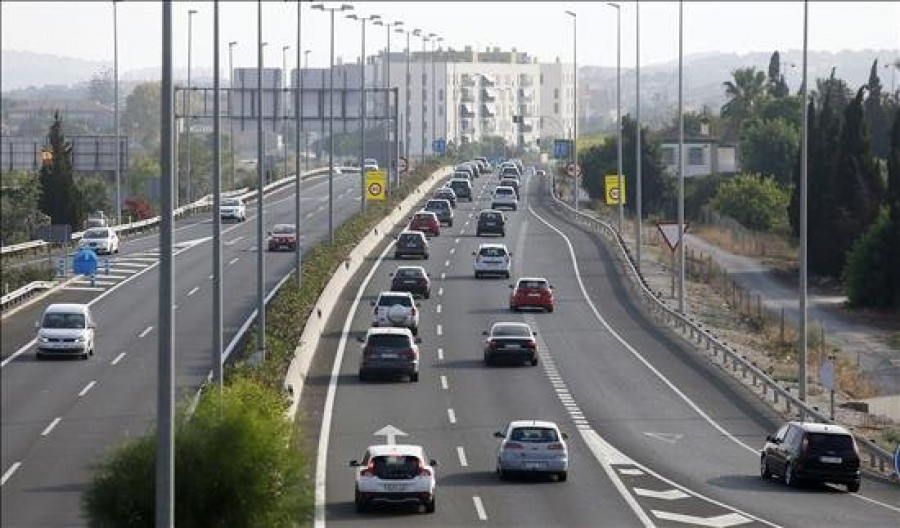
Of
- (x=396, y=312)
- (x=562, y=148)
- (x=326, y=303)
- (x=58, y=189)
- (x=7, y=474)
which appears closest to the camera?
(x=7, y=474)

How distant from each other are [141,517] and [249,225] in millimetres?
88028

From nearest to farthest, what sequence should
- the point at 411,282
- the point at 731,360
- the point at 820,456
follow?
the point at 820,456
the point at 731,360
the point at 411,282

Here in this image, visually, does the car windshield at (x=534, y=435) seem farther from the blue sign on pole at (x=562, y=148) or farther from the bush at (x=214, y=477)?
the blue sign on pole at (x=562, y=148)

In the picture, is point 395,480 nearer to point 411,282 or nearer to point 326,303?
point 326,303

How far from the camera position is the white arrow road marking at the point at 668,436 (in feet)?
154

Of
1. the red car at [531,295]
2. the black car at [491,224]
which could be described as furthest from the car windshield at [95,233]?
the black car at [491,224]

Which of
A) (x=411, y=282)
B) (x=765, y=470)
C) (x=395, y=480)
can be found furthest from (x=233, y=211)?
(x=395, y=480)

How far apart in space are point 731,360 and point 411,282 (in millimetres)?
17605

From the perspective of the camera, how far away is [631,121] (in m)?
151

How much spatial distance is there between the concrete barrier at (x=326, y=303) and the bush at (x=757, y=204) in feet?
83.3

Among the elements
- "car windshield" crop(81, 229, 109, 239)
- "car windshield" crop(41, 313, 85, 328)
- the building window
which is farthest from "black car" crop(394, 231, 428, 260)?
the building window

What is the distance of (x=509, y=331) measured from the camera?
5872 cm

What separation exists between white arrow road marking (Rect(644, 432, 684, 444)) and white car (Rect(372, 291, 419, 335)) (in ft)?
57.2

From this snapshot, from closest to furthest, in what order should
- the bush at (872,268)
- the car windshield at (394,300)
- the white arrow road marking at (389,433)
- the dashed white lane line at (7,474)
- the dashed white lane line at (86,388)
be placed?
the dashed white lane line at (7,474)
the dashed white lane line at (86,388)
the white arrow road marking at (389,433)
the car windshield at (394,300)
the bush at (872,268)
